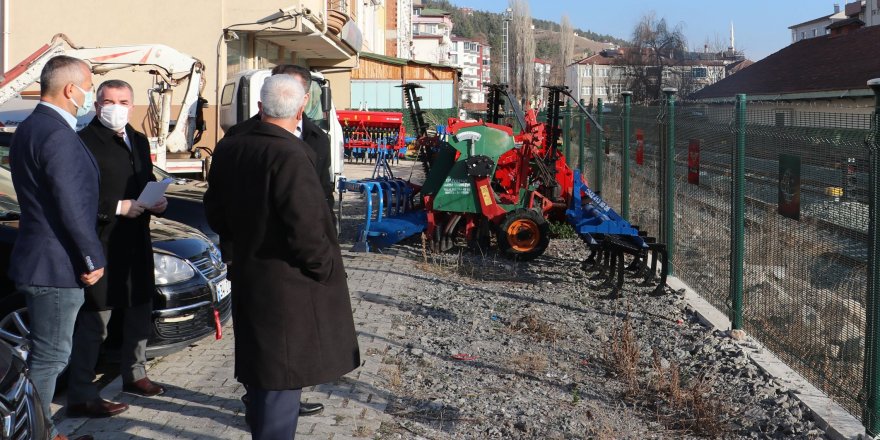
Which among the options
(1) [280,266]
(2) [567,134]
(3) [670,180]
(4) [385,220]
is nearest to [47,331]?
(1) [280,266]

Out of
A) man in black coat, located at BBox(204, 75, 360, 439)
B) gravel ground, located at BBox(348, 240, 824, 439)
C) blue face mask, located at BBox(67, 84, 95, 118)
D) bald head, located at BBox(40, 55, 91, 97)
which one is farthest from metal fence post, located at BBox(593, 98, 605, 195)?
man in black coat, located at BBox(204, 75, 360, 439)

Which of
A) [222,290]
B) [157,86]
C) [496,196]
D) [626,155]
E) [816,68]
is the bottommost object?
[222,290]

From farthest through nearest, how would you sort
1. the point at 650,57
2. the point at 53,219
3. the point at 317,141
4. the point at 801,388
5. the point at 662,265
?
the point at 650,57 < the point at 662,265 < the point at 317,141 < the point at 801,388 < the point at 53,219

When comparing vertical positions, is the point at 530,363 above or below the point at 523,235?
below

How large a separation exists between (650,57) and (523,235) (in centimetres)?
6863

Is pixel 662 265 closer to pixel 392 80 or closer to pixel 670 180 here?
pixel 670 180

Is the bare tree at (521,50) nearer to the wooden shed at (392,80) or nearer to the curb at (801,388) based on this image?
the wooden shed at (392,80)

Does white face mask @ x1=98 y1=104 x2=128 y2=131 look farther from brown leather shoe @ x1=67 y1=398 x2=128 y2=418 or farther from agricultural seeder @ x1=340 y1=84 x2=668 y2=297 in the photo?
agricultural seeder @ x1=340 y1=84 x2=668 y2=297

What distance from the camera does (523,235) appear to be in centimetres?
1139

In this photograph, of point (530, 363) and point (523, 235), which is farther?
point (523, 235)

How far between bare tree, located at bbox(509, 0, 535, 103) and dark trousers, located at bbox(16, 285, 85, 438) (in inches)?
3522

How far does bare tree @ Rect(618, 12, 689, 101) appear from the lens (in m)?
69.5

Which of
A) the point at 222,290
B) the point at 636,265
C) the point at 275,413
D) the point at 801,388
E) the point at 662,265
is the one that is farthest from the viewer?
the point at 636,265

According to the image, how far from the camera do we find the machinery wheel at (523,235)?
1130 cm
